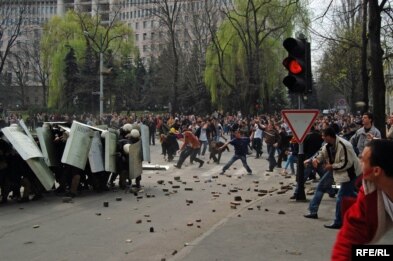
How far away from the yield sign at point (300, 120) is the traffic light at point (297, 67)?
619 millimetres

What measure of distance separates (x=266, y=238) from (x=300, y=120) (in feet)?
14.6

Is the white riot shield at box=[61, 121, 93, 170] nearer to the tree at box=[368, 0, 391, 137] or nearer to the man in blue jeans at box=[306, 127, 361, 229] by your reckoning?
the man in blue jeans at box=[306, 127, 361, 229]

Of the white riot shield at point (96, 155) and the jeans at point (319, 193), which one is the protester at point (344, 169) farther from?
the white riot shield at point (96, 155)

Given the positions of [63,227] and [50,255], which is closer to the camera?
[50,255]

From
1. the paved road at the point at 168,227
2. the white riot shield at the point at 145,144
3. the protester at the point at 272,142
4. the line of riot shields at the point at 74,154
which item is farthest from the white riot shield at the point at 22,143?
the protester at the point at 272,142

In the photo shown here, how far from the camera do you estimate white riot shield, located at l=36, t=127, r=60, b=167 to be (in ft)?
40.1

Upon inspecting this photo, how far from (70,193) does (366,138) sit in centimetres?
635

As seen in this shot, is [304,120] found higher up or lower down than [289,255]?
higher up

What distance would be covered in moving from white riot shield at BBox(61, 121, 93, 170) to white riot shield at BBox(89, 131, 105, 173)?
18cm

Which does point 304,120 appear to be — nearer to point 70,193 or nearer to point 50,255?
point 70,193

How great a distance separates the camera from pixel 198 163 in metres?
21.7

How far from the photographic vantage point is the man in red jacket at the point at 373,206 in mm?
2596

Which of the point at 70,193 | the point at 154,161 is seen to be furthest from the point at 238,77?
the point at 70,193

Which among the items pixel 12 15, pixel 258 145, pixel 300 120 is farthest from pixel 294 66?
pixel 12 15
